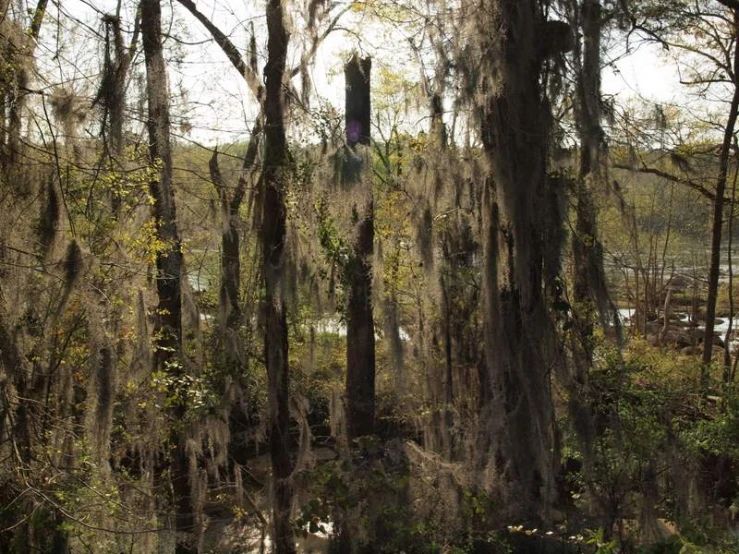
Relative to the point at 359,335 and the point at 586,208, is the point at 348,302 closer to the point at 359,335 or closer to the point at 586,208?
the point at 359,335

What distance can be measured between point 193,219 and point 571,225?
14.5 feet

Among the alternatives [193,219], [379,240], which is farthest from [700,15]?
[193,219]

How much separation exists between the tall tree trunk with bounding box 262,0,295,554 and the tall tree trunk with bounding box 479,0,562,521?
1733 millimetres

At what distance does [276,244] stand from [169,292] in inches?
102

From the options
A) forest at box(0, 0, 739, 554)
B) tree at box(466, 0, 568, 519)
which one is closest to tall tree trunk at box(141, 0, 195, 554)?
forest at box(0, 0, 739, 554)

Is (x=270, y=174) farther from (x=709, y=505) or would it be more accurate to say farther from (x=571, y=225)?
(x=709, y=505)

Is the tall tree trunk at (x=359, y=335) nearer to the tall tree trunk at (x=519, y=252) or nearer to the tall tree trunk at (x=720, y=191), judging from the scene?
the tall tree trunk at (x=519, y=252)

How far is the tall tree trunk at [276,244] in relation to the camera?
5.99m

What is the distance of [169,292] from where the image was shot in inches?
322

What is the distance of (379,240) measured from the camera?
7.39 m

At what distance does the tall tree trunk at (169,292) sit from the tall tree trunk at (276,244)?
804 mm

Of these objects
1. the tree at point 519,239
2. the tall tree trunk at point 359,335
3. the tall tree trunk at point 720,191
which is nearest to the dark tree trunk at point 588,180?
the tree at point 519,239

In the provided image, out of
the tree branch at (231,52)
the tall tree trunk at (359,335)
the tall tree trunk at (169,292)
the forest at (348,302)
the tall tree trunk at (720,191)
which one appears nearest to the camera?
the forest at (348,302)

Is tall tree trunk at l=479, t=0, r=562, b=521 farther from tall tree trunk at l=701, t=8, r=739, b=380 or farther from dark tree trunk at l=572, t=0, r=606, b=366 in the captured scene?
tall tree trunk at l=701, t=8, r=739, b=380
